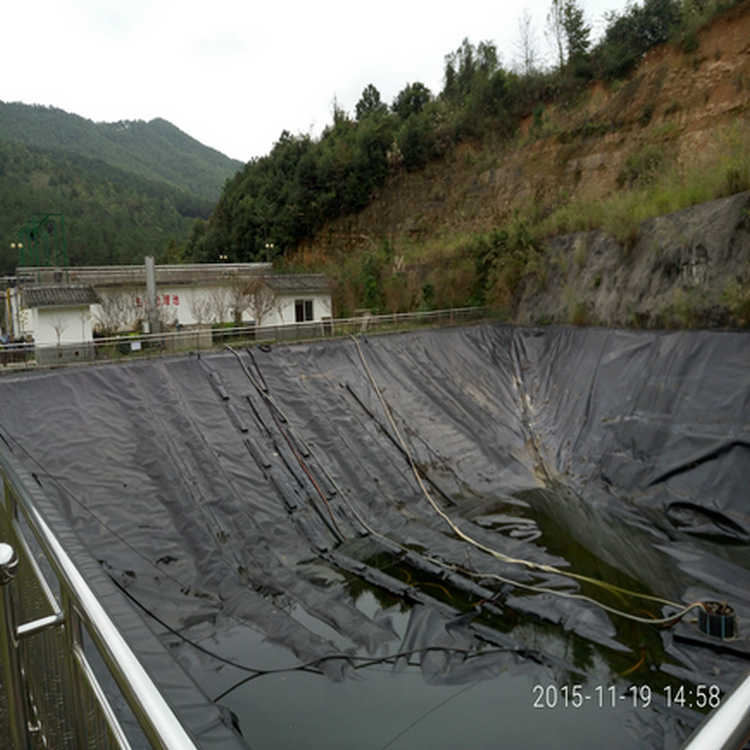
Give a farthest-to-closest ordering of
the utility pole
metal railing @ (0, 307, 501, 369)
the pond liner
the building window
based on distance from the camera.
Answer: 1. the building window
2. the utility pole
3. metal railing @ (0, 307, 501, 369)
4. the pond liner

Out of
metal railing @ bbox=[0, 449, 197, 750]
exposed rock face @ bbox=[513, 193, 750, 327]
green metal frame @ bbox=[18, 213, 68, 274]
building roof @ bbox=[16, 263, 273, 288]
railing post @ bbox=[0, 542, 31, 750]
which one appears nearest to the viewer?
metal railing @ bbox=[0, 449, 197, 750]

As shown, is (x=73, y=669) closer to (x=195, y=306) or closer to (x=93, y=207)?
(x=195, y=306)

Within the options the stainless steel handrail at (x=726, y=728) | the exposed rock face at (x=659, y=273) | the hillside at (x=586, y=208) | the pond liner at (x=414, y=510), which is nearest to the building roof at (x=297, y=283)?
the hillside at (x=586, y=208)

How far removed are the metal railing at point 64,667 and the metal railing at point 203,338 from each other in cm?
761

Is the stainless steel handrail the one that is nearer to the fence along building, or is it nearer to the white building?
the white building

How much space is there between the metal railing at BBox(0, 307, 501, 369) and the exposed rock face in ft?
7.68

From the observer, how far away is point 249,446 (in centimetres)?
840

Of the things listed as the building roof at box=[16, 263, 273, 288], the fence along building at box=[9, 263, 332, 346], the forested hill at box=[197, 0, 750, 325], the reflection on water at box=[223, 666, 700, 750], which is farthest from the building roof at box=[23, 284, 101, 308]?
the reflection on water at box=[223, 666, 700, 750]

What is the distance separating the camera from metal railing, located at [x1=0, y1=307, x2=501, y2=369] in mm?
8766

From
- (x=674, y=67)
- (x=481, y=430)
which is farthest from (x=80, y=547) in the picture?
(x=674, y=67)

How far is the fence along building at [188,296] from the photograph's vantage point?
16516mm
